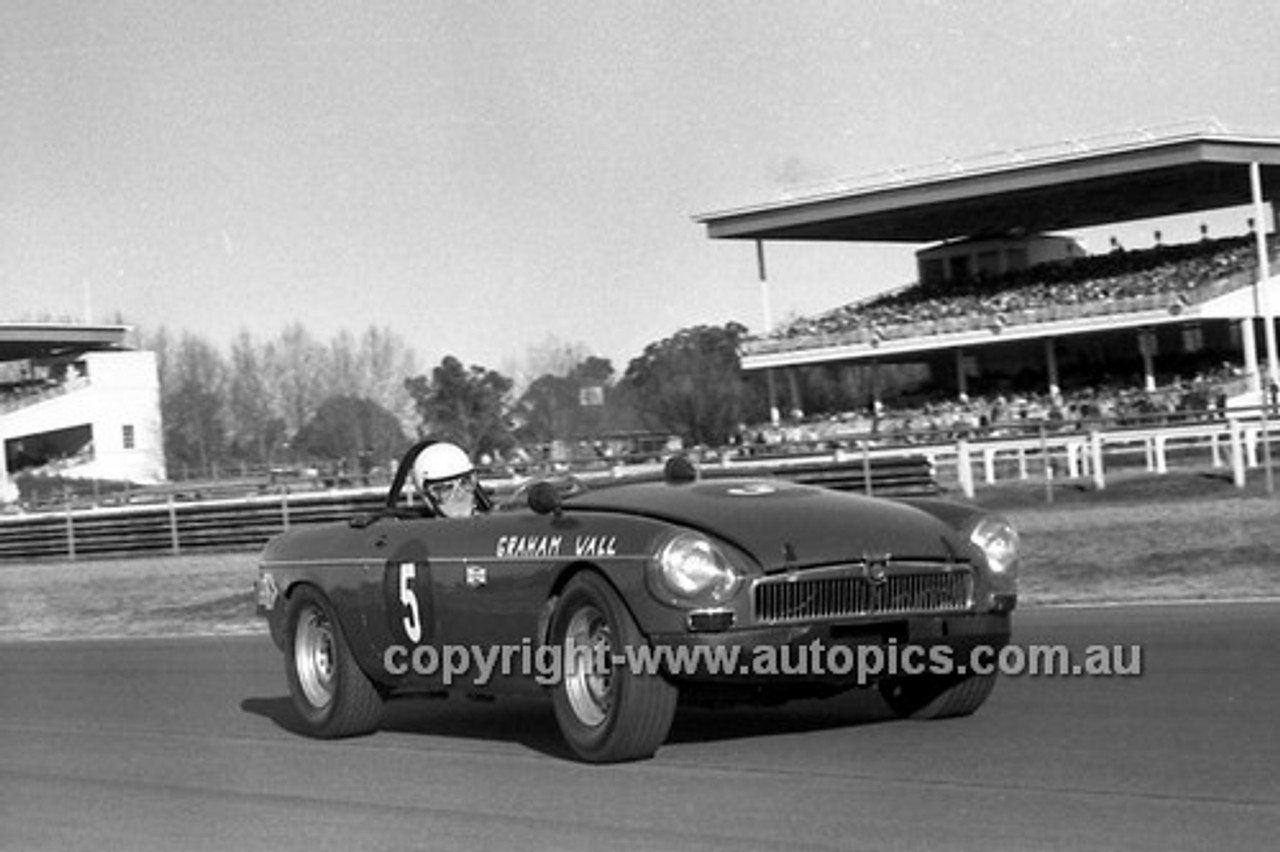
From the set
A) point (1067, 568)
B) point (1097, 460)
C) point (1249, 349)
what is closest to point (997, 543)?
point (1067, 568)

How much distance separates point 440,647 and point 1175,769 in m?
3.31

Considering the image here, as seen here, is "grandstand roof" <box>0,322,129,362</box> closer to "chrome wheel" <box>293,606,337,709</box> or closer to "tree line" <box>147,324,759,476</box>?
"tree line" <box>147,324,759,476</box>

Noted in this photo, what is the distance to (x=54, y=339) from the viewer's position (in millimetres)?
54875

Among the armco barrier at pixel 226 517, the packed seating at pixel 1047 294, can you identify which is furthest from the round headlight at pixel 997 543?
the packed seating at pixel 1047 294

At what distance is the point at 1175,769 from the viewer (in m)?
7.07

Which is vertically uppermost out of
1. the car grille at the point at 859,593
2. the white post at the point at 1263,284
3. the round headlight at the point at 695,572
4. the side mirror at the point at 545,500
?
the white post at the point at 1263,284

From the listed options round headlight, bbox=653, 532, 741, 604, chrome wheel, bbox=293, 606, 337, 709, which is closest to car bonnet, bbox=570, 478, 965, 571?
round headlight, bbox=653, 532, 741, 604

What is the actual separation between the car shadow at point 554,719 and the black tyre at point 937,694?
0.16 meters

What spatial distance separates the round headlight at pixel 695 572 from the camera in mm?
7723

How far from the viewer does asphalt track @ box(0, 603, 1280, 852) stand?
6.44 meters

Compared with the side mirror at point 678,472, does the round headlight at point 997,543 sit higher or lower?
lower

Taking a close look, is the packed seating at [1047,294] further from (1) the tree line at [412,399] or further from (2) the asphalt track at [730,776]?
(2) the asphalt track at [730,776]

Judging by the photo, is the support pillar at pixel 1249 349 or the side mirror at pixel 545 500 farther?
the support pillar at pixel 1249 349

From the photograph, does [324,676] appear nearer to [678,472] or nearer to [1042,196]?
[678,472]
